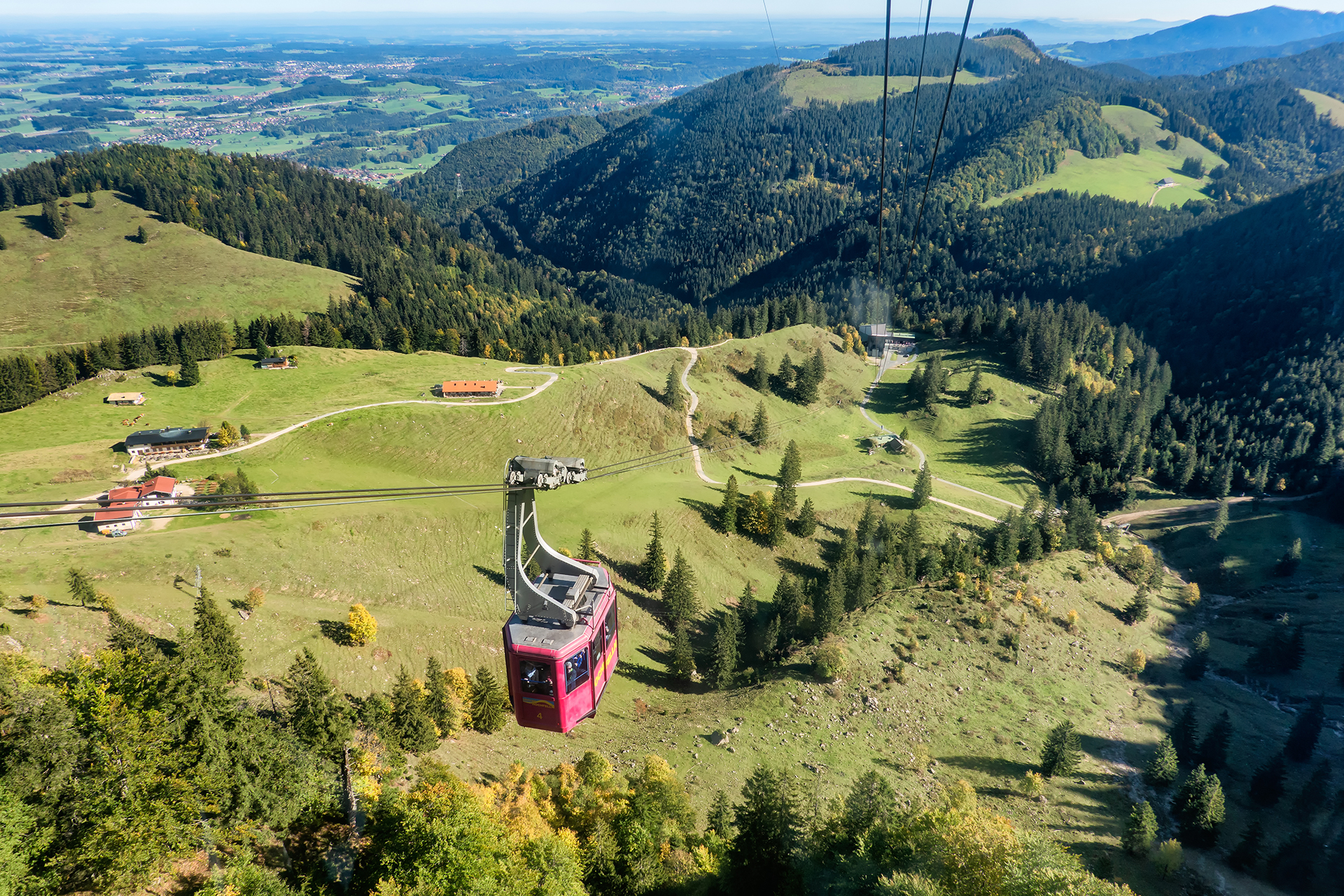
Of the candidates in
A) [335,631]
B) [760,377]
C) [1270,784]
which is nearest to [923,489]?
[760,377]

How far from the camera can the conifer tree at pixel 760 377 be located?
14512 centimetres

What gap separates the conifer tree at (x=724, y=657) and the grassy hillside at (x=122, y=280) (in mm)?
156655

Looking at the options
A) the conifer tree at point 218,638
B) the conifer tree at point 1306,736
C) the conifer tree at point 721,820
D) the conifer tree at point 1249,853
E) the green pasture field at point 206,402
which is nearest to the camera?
the conifer tree at point 218,638

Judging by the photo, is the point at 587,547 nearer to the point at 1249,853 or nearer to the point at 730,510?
the point at 730,510

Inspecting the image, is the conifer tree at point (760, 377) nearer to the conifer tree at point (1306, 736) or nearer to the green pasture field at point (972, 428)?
the green pasture field at point (972, 428)

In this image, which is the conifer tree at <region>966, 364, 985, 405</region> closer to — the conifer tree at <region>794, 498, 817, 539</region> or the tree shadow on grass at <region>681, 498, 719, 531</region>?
the conifer tree at <region>794, 498, 817, 539</region>

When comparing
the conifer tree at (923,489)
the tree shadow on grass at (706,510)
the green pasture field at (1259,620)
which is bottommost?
the green pasture field at (1259,620)

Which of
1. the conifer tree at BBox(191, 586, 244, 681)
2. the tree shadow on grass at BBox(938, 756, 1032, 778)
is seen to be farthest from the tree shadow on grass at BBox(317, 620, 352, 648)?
the tree shadow on grass at BBox(938, 756, 1032, 778)

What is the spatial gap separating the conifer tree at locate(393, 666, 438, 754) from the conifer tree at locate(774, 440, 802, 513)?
63254 millimetres

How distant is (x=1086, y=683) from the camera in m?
83.3

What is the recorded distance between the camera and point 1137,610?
96.7 metres

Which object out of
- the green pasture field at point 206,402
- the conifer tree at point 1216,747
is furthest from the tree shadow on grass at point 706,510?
the conifer tree at point 1216,747

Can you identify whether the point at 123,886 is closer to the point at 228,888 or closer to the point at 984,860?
the point at 228,888

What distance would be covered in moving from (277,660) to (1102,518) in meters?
145
